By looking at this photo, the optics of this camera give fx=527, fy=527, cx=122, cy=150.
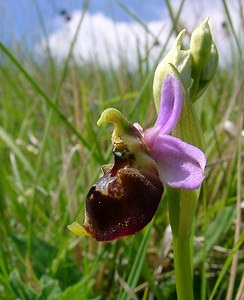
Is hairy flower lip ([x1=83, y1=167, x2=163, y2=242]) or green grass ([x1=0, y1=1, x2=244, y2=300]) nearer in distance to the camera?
hairy flower lip ([x1=83, y1=167, x2=163, y2=242])

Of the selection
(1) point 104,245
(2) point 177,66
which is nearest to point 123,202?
(2) point 177,66

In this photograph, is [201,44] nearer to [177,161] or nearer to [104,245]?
[177,161]

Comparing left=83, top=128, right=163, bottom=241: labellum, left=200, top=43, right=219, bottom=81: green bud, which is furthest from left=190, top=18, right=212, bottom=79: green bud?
left=83, top=128, right=163, bottom=241: labellum

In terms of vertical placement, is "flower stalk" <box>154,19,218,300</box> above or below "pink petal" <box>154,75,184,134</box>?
below

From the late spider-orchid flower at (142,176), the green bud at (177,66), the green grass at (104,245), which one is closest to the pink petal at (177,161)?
the late spider-orchid flower at (142,176)

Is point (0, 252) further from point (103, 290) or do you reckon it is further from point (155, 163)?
point (155, 163)

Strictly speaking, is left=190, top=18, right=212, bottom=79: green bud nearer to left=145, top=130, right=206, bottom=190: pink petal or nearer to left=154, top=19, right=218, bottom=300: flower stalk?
left=154, top=19, right=218, bottom=300: flower stalk

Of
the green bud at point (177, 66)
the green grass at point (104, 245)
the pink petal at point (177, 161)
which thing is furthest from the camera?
the green grass at point (104, 245)

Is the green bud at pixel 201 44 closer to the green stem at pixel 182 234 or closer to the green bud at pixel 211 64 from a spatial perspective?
the green bud at pixel 211 64
